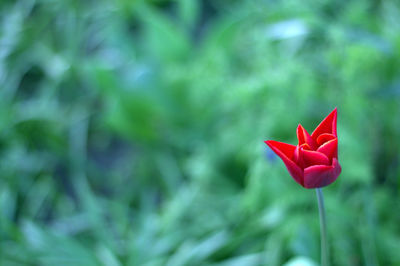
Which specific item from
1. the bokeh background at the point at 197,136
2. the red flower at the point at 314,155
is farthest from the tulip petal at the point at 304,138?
the bokeh background at the point at 197,136

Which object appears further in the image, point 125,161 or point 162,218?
point 125,161

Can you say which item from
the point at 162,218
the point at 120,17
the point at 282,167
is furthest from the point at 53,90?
the point at 282,167

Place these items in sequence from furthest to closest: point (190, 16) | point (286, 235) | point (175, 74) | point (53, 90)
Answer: point (53, 90) → point (190, 16) → point (175, 74) → point (286, 235)

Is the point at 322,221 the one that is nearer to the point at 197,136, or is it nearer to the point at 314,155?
the point at 314,155

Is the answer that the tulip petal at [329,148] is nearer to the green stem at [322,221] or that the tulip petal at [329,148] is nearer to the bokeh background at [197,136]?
the green stem at [322,221]

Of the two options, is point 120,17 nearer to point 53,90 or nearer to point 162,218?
point 53,90

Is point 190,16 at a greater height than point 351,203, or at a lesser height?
greater

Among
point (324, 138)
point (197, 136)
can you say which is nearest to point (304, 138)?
point (324, 138)

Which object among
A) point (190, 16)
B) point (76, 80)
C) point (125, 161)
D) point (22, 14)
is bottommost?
point (125, 161)

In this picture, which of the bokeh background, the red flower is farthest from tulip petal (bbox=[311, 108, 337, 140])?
the bokeh background
